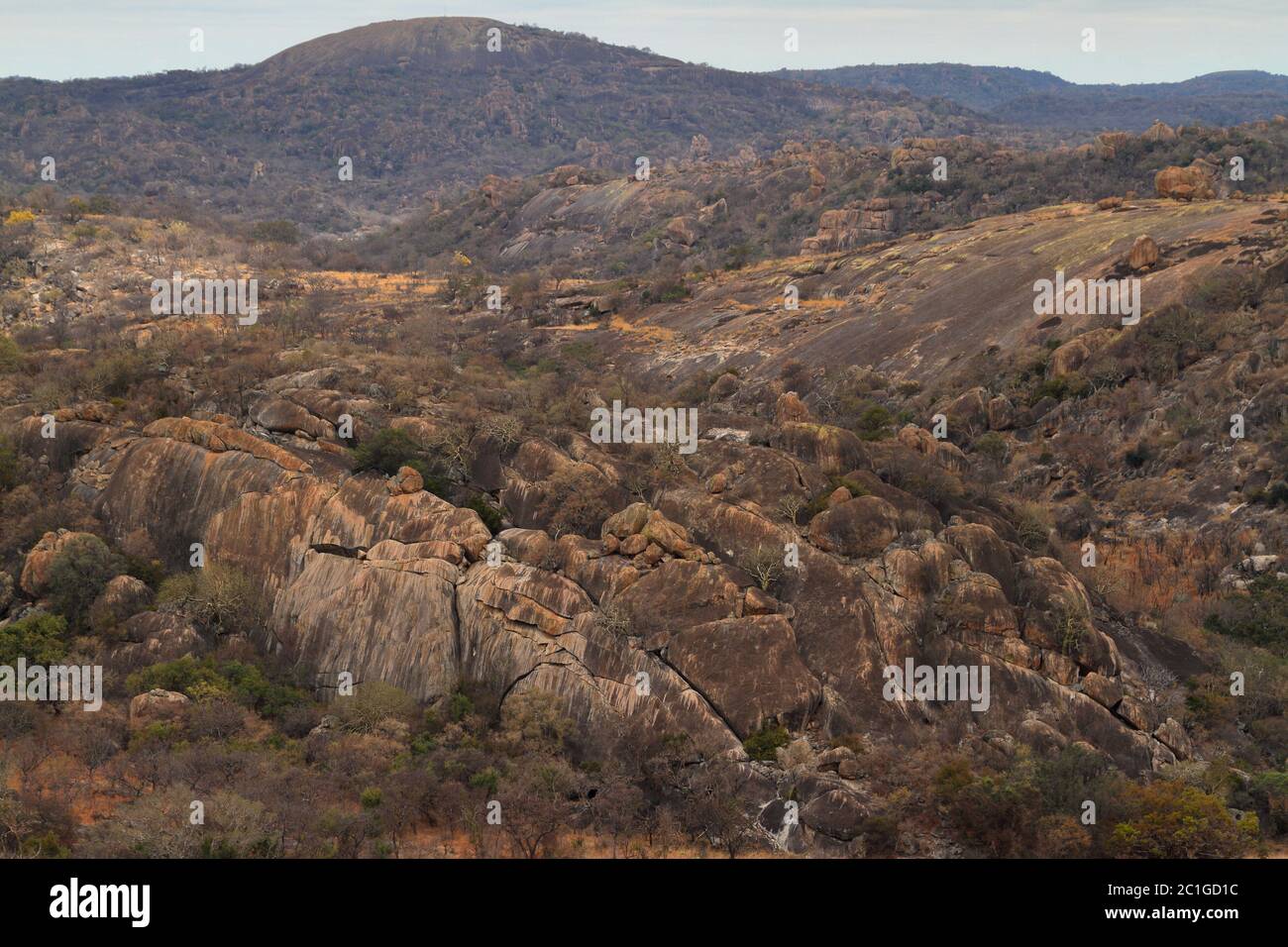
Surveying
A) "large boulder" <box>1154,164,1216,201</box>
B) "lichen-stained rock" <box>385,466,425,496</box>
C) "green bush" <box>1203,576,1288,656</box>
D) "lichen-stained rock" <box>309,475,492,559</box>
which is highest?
"large boulder" <box>1154,164,1216,201</box>

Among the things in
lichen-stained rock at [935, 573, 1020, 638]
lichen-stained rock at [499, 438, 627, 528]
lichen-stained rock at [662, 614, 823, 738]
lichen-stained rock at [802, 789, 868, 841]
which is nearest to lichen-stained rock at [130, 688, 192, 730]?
lichen-stained rock at [499, 438, 627, 528]

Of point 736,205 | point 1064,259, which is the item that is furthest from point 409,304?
point 736,205

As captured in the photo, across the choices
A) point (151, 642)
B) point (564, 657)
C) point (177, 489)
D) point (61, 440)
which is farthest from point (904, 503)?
point (61, 440)

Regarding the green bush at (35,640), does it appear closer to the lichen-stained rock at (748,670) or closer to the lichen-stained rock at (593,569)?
the lichen-stained rock at (593,569)

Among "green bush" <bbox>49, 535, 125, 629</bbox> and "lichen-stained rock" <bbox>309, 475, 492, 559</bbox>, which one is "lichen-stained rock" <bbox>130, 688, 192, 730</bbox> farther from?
"lichen-stained rock" <bbox>309, 475, 492, 559</bbox>

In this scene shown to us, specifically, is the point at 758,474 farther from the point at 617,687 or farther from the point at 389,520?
the point at 389,520

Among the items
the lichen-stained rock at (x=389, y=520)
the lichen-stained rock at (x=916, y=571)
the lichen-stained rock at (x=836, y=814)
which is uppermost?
the lichen-stained rock at (x=389, y=520)

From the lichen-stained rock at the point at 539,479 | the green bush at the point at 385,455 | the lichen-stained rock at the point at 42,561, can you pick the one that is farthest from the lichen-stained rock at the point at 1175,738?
the lichen-stained rock at the point at 42,561
